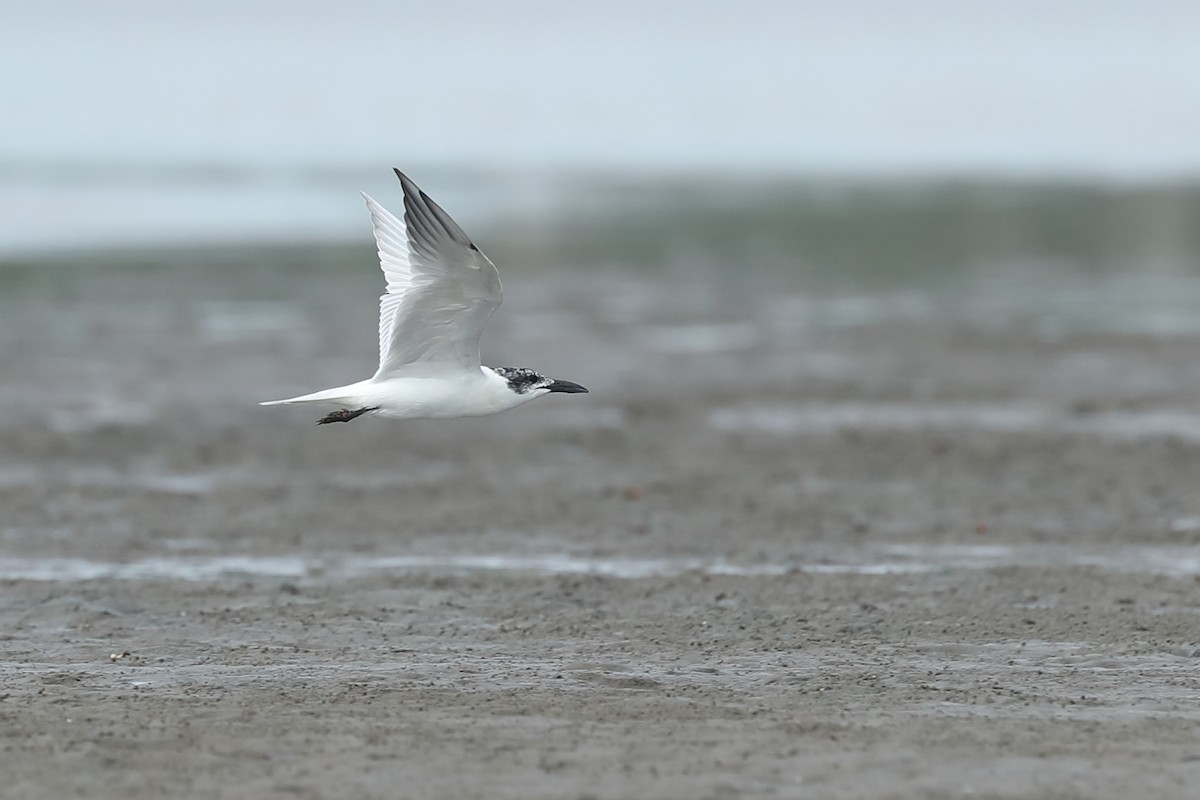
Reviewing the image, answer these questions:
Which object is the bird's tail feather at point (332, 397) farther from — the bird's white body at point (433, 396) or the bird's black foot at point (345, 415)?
the bird's black foot at point (345, 415)

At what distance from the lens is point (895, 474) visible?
16.0 meters

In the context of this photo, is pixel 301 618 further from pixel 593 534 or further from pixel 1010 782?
pixel 1010 782

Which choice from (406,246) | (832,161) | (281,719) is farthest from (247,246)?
(832,161)

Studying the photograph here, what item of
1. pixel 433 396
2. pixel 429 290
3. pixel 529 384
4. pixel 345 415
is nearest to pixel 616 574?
pixel 529 384

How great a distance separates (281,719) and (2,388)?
12.6 meters

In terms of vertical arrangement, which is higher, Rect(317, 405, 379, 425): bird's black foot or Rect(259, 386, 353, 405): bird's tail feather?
Rect(259, 386, 353, 405): bird's tail feather

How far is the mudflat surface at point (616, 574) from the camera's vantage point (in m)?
8.34

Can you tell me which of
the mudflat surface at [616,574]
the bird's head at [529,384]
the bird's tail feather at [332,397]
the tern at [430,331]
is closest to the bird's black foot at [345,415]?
the tern at [430,331]

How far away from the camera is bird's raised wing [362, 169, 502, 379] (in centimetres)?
1062

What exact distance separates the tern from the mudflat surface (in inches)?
48.7

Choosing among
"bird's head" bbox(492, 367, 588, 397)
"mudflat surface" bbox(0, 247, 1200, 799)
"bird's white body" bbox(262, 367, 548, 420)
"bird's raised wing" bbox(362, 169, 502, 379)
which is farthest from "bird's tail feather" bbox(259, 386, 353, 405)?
"mudflat surface" bbox(0, 247, 1200, 799)

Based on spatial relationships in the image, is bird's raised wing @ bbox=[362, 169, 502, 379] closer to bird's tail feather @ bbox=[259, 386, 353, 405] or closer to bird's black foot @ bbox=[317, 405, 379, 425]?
bird's black foot @ bbox=[317, 405, 379, 425]

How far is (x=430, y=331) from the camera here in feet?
37.0

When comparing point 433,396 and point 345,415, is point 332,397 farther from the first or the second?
point 433,396
